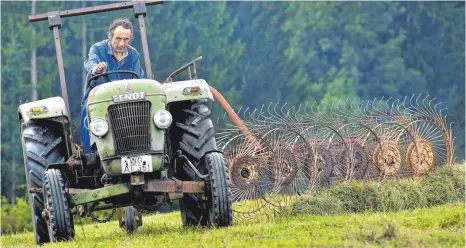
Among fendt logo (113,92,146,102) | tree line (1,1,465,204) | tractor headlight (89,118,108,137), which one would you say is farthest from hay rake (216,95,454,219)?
tree line (1,1,465,204)

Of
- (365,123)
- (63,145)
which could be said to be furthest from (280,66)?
(63,145)

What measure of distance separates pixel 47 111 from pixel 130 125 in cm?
126

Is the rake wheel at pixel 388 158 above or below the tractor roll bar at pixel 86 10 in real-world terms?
below

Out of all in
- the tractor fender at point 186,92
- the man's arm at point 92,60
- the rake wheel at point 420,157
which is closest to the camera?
the tractor fender at point 186,92

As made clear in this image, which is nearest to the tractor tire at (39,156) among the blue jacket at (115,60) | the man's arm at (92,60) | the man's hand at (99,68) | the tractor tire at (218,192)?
the man's arm at (92,60)

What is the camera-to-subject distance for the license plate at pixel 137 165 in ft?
49.7

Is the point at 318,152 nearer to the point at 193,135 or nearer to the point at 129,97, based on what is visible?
the point at 193,135

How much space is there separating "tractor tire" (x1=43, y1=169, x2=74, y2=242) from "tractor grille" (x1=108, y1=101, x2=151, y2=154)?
0.77m

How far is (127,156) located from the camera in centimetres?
1522

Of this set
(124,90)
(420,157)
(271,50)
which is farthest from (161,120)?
(271,50)

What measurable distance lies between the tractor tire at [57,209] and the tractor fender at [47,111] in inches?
33.0

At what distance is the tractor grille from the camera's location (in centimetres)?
1526

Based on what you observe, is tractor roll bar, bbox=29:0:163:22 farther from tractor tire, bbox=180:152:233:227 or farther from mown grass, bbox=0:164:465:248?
mown grass, bbox=0:164:465:248

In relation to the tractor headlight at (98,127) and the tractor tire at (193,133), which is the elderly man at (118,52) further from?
the tractor headlight at (98,127)
